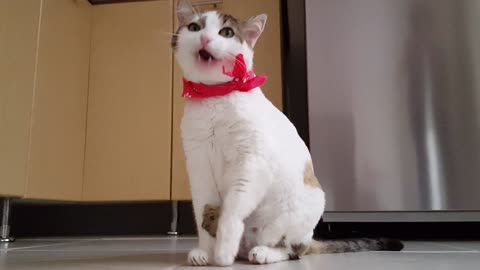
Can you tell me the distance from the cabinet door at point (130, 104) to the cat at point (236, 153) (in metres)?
1.03

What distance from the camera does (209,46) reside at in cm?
85

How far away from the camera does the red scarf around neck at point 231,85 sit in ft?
2.90

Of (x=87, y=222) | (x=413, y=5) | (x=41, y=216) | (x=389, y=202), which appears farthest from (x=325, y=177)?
(x=41, y=216)

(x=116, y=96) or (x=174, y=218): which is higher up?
(x=116, y=96)

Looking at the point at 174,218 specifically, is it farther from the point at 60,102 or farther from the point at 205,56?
the point at 205,56

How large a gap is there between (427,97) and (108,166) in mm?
1363

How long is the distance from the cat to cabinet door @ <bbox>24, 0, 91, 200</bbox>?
0.96 meters

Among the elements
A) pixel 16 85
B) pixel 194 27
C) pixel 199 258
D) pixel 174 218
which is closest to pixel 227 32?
pixel 194 27

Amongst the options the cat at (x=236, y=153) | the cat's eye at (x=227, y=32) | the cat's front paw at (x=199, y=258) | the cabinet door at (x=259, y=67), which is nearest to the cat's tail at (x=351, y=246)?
the cat at (x=236, y=153)

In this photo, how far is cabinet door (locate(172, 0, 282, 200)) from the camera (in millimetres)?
1870

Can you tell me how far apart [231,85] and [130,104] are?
3.81 ft

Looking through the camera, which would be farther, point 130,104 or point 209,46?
point 130,104

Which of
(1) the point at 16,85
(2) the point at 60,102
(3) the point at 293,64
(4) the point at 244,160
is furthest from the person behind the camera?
(3) the point at 293,64

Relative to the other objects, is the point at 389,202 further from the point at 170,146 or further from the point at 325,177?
the point at 170,146
